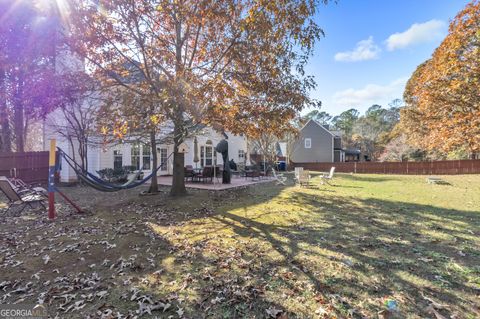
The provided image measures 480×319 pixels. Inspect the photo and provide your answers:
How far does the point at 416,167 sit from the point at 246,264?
24.5 metres

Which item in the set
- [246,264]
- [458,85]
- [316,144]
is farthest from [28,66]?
[316,144]

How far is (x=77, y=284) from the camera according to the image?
317 centimetres

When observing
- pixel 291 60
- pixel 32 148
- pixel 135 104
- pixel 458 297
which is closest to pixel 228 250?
pixel 458 297

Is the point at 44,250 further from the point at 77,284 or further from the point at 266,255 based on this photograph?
the point at 266,255

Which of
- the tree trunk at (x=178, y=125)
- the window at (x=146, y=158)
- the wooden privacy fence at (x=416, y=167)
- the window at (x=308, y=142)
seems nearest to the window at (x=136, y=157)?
the window at (x=146, y=158)

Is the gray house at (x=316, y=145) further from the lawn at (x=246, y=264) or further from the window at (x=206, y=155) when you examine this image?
the lawn at (x=246, y=264)

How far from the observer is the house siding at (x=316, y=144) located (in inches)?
1286

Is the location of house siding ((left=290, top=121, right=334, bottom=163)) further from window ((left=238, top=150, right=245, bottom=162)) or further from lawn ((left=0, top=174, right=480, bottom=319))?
lawn ((left=0, top=174, right=480, bottom=319))

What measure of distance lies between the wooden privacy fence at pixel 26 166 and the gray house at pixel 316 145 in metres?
26.1

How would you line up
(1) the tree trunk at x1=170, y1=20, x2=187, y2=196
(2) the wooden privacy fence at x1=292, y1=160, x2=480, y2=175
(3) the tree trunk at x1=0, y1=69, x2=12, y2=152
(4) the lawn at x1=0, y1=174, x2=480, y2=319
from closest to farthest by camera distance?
(4) the lawn at x1=0, y1=174, x2=480, y2=319, (1) the tree trunk at x1=170, y1=20, x2=187, y2=196, (3) the tree trunk at x1=0, y1=69, x2=12, y2=152, (2) the wooden privacy fence at x1=292, y1=160, x2=480, y2=175

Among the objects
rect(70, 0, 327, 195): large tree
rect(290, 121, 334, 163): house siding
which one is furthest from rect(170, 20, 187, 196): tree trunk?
rect(290, 121, 334, 163): house siding

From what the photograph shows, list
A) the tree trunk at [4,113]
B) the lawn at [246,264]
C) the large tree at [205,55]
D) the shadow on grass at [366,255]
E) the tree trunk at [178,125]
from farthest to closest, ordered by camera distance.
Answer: the tree trunk at [4,113] < the tree trunk at [178,125] < the large tree at [205,55] < the shadow on grass at [366,255] < the lawn at [246,264]

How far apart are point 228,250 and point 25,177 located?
13.9 metres

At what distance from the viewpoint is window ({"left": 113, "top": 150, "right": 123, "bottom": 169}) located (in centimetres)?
1484
